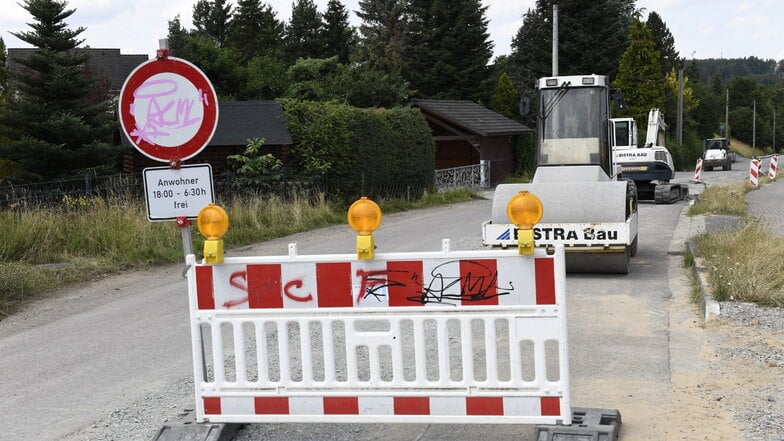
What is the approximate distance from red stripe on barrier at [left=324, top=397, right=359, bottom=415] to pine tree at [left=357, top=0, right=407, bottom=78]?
55568 mm

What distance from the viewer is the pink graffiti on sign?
6.02 meters

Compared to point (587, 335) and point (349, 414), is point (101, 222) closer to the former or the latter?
point (587, 335)

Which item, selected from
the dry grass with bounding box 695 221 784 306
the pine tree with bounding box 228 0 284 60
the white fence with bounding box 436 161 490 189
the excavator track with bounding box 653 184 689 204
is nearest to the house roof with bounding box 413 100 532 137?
the white fence with bounding box 436 161 490 189

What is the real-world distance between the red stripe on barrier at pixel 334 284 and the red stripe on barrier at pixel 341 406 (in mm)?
554

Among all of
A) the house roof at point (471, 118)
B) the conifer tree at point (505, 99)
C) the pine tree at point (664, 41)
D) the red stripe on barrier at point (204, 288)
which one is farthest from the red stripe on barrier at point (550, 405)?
the pine tree at point (664, 41)

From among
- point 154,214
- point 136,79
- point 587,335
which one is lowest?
point 587,335

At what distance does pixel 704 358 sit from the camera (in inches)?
293

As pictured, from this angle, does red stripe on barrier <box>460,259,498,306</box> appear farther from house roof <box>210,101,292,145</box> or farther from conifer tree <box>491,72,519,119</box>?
conifer tree <box>491,72,519,119</box>

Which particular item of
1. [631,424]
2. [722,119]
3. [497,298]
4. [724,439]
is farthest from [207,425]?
[722,119]

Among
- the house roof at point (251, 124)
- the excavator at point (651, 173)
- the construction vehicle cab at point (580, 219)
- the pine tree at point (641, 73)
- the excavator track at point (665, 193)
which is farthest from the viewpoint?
the pine tree at point (641, 73)

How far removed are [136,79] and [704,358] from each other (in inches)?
193

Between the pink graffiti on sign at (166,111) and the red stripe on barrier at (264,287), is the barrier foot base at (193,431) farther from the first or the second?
the pink graffiti on sign at (166,111)

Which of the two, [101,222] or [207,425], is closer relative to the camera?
[207,425]

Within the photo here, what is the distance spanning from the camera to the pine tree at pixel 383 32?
207 ft
